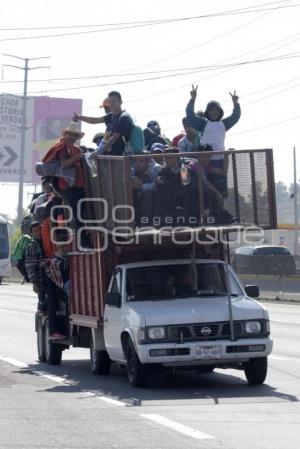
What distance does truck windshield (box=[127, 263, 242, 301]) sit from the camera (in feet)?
51.8

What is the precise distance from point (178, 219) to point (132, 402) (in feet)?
9.75

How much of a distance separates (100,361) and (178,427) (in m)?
5.52

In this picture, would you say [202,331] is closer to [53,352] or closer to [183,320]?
[183,320]

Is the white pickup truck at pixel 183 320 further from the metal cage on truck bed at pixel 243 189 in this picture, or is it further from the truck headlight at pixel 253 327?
the metal cage on truck bed at pixel 243 189

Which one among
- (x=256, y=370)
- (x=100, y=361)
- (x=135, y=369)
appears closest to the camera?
(x=135, y=369)

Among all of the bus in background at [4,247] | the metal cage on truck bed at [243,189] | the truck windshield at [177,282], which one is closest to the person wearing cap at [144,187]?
the metal cage on truck bed at [243,189]

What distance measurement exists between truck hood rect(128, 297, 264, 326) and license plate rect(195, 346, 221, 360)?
32cm

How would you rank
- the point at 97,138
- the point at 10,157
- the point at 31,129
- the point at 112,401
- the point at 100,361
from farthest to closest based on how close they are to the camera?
the point at 31,129, the point at 10,157, the point at 97,138, the point at 100,361, the point at 112,401

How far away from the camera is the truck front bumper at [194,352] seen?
14586 mm

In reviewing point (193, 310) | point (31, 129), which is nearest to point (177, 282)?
point (193, 310)

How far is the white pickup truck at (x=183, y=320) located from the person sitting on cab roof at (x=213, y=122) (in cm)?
173

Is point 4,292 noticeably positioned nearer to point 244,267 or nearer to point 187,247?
point 244,267

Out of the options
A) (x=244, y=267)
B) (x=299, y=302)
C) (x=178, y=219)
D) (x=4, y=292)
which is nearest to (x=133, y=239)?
(x=178, y=219)

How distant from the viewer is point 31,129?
113875mm
